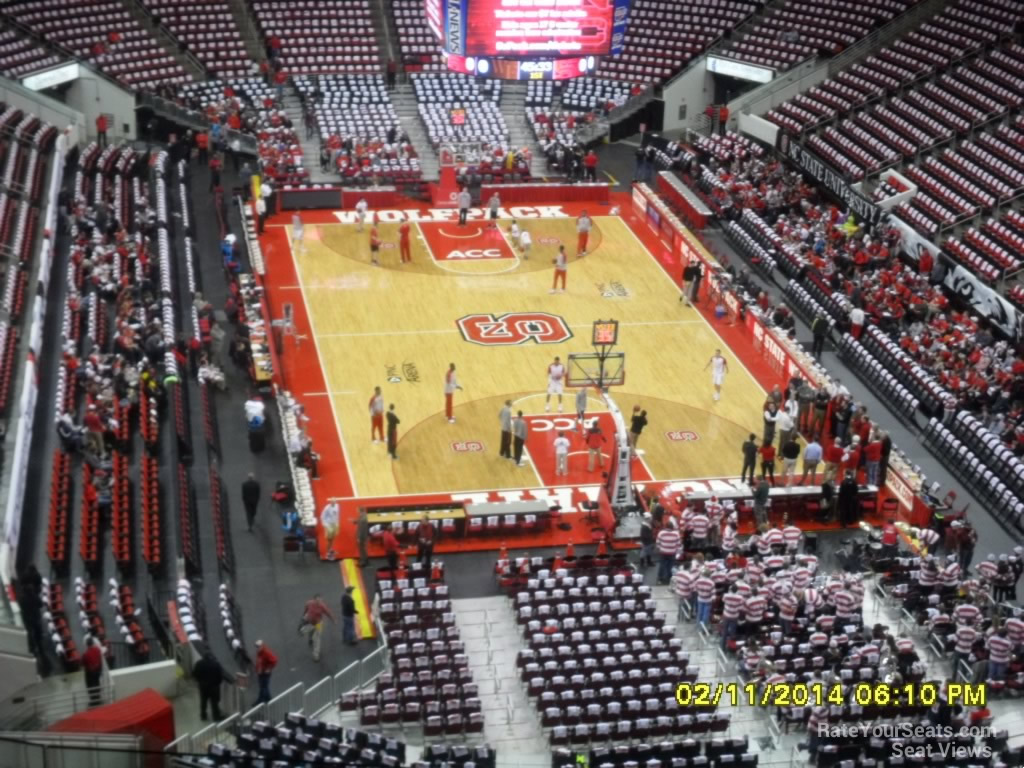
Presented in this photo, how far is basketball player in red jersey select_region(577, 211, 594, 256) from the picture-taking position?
149 feet

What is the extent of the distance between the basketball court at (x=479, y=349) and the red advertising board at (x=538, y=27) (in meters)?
6.54

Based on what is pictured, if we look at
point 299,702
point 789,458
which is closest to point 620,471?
point 789,458

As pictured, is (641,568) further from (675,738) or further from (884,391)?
(884,391)

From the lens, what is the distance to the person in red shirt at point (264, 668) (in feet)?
79.3

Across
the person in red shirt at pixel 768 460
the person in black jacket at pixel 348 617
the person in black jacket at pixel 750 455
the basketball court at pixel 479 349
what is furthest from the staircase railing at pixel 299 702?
the person in red shirt at pixel 768 460

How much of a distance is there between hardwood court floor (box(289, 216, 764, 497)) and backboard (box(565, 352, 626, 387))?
2.30 feet

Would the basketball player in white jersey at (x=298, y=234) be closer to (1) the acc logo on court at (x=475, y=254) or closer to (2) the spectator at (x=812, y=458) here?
(1) the acc logo on court at (x=475, y=254)

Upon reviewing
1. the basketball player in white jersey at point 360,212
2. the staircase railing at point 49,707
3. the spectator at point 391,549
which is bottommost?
the staircase railing at point 49,707

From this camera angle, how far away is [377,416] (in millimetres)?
33969

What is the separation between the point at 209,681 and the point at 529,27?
22475mm

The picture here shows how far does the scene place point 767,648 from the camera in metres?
25.2

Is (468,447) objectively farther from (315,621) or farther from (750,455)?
(315,621)

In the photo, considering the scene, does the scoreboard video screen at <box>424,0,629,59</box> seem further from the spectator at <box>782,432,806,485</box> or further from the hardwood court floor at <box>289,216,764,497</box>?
the spectator at <box>782,432,806,485</box>
